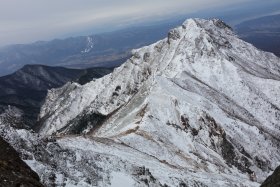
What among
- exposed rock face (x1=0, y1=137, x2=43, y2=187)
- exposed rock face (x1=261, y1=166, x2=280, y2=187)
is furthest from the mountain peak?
exposed rock face (x1=261, y1=166, x2=280, y2=187)

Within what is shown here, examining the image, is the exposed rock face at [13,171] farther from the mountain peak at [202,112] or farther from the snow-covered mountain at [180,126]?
the mountain peak at [202,112]

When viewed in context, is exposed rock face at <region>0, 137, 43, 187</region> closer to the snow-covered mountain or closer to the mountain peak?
the snow-covered mountain

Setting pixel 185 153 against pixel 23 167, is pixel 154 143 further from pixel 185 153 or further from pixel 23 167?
pixel 23 167

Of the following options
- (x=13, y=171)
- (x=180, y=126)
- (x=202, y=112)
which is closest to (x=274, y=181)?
(x=13, y=171)

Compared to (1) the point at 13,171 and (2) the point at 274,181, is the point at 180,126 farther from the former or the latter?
(2) the point at 274,181

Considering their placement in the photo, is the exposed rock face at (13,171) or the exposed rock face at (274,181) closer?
the exposed rock face at (274,181)

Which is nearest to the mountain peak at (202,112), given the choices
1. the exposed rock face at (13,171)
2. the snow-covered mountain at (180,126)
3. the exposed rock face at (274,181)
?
the snow-covered mountain at (180,126)
